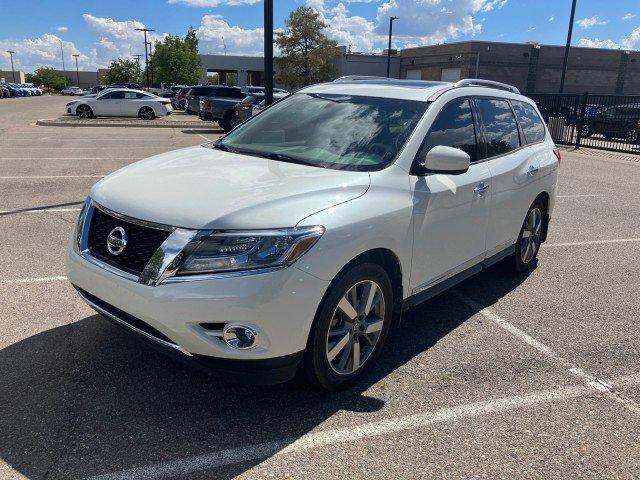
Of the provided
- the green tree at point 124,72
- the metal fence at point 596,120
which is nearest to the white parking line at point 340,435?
the metal fence at point 596,120

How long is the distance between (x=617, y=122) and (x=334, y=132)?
19893 millimetres

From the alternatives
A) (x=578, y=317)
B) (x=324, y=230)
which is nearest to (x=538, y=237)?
(x=578, y=317)

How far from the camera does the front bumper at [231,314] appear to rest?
2615mm

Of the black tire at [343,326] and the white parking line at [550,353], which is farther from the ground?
the black tire at [343,326]

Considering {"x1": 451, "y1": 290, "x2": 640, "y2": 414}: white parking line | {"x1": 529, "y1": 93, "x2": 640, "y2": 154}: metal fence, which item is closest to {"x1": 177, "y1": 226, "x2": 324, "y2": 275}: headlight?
{"x1": 451, "y1": 290, "x2": 640, "y2": 414}: white parking line

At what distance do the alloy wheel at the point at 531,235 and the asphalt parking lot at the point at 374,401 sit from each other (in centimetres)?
39

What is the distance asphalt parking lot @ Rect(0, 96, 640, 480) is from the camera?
8.76ft

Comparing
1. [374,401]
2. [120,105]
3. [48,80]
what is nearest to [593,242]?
[374,401]

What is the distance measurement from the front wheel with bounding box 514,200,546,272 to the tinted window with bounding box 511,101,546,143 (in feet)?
2.17

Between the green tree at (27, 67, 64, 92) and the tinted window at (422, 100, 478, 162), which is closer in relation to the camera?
the tinted window at (422, 100, 478, 162)

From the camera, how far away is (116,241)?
293 centimetres

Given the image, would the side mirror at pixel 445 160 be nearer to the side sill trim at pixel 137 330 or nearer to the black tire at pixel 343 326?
the black tire at pixel 343 326

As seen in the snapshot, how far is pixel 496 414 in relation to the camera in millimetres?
3133

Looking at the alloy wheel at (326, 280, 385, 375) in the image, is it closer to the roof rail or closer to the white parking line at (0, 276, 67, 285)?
the roof rail
